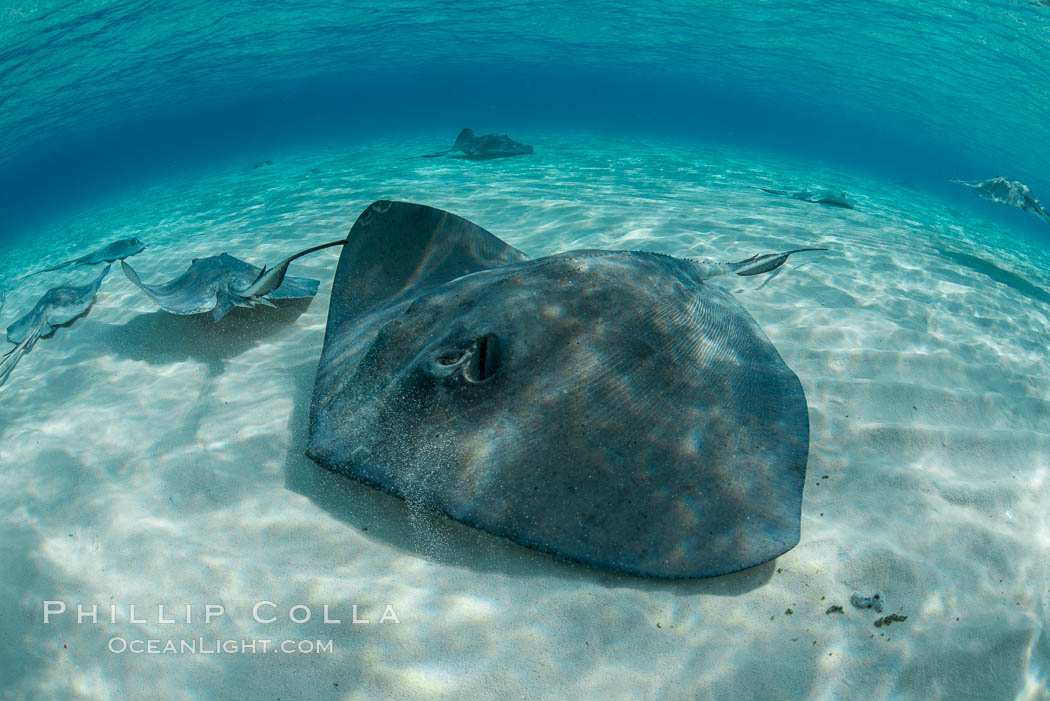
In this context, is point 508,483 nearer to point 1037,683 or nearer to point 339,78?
point 1037,683

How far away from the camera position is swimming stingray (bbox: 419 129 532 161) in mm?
17281

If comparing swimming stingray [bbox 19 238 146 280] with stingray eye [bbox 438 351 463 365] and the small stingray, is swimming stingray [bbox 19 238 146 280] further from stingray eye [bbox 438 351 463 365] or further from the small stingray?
the small stingray

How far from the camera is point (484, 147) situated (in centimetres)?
1731

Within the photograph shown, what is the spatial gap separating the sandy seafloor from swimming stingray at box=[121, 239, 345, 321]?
0.86 ft

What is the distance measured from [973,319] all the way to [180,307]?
8493mm

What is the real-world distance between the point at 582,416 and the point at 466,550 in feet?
3.00

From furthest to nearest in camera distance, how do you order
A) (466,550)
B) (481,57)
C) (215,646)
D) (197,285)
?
(481,57), (197,285), (466,550), (215,646)

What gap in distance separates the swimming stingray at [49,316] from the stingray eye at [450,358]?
5.11 meters

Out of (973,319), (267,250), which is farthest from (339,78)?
(973,319)

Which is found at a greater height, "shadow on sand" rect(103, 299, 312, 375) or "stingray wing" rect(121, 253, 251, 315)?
"stingray wing" rect(121, 253, 251, 315)

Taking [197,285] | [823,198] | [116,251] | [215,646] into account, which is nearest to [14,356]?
[197,285]

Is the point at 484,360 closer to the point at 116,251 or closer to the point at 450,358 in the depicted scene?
the point at 450,358

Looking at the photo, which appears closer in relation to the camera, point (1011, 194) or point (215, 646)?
point (215, 646)

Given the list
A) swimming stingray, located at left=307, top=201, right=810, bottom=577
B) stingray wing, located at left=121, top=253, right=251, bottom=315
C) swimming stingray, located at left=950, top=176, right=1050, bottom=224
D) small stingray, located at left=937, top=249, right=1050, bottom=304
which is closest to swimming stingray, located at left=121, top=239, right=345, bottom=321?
stingray wing, located at left=121, top=253, right=251, bottom=315
